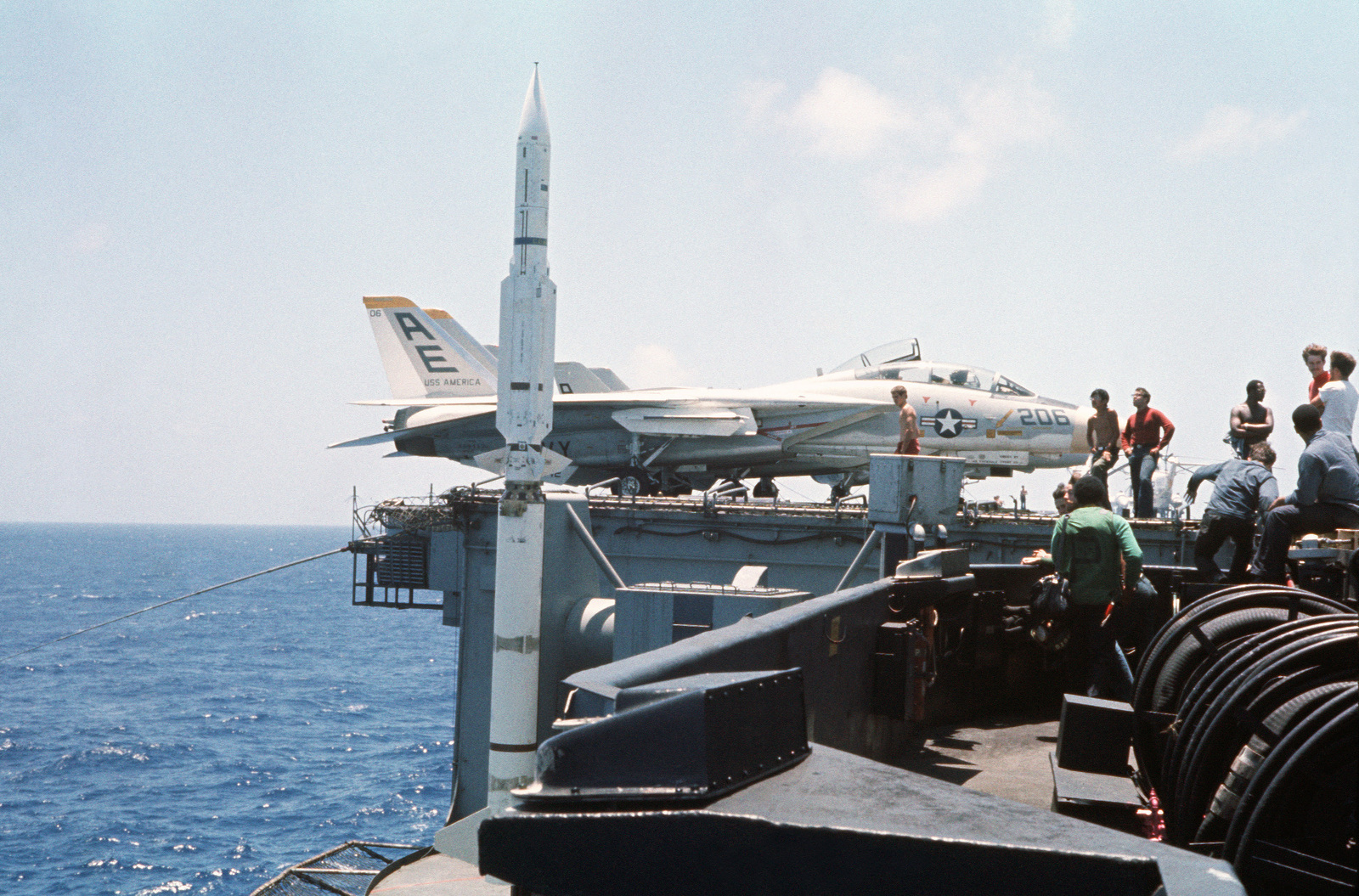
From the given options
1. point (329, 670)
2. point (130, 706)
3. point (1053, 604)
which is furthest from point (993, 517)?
point (329, 670)

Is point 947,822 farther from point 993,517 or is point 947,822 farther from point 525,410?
point 993,517

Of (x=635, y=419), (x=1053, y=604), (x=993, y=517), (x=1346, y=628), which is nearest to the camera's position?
(x=1346, y=628)

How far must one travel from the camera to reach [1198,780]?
4316 mm

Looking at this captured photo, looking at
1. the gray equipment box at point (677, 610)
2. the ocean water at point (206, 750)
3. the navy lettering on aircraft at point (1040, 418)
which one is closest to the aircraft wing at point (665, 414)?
the navy lettering on aircraft at point (1040, 418)

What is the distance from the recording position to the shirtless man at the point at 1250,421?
32.6ft

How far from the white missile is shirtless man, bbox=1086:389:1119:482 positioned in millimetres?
9315

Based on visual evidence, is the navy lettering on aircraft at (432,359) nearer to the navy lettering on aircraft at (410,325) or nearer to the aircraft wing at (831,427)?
the navy lettering on aircraft at (410,325)

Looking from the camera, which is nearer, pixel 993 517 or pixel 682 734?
pixel 682 734

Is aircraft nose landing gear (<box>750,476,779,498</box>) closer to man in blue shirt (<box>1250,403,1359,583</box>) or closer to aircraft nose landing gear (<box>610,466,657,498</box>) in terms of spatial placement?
→ aircraft nose landing gear (<box>610,466,657,498</box>)

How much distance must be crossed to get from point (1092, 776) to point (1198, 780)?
58cm

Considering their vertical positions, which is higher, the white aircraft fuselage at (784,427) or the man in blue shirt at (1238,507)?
the white aircraft fuselage at (784,427)

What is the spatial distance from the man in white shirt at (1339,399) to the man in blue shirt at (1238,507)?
1193 millimetres

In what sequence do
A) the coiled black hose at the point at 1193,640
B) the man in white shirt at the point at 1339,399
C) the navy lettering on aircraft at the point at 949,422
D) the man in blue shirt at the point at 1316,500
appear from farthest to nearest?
the navy lettering on aircraft at the point at 949,422 < the man in white shirt at the point at 1339,399 < the man in blue shirt at the point at 1316,500 < the coiled black hose at the point at 1193,640

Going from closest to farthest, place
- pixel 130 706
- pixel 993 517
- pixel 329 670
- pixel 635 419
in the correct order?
1. pixel 993 517
2. pixel 635 419
3. pixel 130 706
4. pixel 329 670
